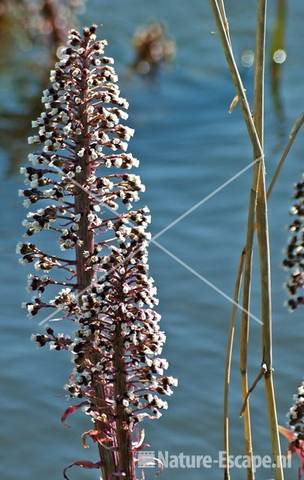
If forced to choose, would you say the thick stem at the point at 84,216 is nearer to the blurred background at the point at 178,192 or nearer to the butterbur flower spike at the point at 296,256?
the butterbur flower spike at the point at 296,256

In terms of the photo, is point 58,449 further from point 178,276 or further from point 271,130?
point 271,130

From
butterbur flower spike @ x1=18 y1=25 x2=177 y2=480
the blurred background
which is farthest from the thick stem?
the blurred background

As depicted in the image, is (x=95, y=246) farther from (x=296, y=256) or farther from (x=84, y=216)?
(x=296, y=256)

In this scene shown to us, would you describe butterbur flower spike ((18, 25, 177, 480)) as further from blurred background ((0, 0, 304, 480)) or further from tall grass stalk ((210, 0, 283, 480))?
blurred background ((0, 0, 304, 480))

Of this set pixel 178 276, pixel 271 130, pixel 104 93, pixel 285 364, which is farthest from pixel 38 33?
pixel 104 93

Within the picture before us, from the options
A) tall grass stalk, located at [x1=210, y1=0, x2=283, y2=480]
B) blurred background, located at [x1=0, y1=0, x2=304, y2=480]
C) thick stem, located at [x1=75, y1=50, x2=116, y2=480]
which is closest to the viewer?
tall grass stalk, located at [x1=210, y1=0, x2=283, y2=480]

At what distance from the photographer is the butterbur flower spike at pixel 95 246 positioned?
223cm

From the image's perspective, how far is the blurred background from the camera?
3.93 m

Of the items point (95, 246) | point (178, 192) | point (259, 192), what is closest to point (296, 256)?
point (259, 192)

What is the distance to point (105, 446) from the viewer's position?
2373 millimetres

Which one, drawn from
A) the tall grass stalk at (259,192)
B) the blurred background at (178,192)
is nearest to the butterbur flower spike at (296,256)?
the tall grass stalk at (259,192)

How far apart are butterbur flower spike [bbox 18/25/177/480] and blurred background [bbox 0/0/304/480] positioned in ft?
4.38

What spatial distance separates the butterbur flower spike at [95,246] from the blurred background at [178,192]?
4.38ft

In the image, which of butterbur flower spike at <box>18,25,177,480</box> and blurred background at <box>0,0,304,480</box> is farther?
blurred background at <box>0,0,304,480</box>
